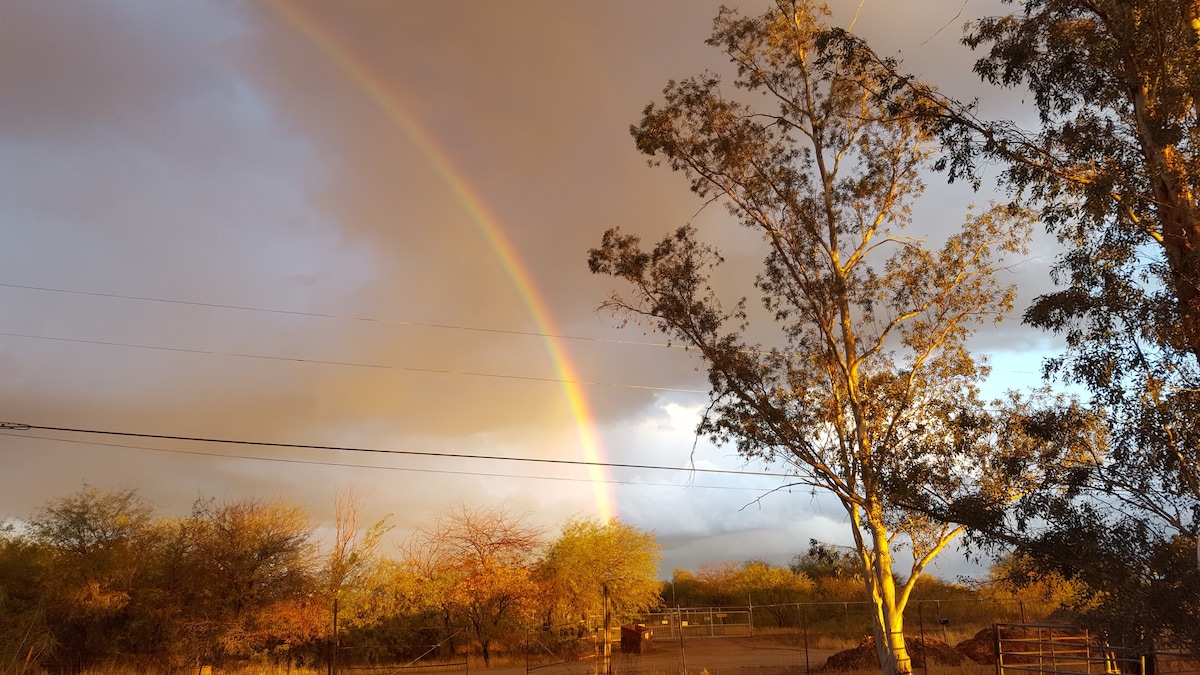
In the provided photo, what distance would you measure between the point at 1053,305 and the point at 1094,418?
233 centimetres

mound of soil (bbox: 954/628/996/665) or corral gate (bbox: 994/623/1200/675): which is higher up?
corral gate (bbox: 994/623/1200/675)

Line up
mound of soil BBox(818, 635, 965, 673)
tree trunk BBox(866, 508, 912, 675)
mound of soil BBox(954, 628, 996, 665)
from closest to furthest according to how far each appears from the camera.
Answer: tree trunk BBox(866, 508, 912, 675)
mound of soil BBox(818, 635, 965, 673)
mound of soil BBox(954, 628, 996, 665)

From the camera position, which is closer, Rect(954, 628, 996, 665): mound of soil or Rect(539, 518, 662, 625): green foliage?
Rect(954, 628, 996, 665): mound of soil

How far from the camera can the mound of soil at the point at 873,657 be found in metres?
26.1

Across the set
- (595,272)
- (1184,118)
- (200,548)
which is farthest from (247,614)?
(1184,118)

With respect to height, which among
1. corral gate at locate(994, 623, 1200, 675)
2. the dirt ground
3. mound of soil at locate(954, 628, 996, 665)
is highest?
corral gate at locate(994, 623, 1200, 675)

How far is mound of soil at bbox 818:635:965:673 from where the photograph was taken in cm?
2614

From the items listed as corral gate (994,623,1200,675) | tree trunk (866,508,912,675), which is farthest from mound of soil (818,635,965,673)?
tree trunk (866,508,912,675)

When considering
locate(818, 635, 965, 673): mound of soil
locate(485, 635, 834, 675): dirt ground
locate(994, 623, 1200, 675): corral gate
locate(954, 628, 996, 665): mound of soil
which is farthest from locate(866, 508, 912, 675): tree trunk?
locate(954, 628, 996, 665): mound of soil

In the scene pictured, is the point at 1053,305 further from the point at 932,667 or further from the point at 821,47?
the point at 932,667

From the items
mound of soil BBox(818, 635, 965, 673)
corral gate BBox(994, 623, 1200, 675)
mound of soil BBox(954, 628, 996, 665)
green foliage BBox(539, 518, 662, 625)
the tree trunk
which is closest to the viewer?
corral gate BBox(994, 623, 1200, 675)

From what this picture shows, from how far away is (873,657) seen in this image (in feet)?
86.9

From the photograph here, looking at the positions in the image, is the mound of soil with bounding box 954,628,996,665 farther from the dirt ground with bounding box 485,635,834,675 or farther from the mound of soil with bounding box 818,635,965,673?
the dirt ground with bounding box 485,635,834,675

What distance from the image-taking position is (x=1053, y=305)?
9680mm
